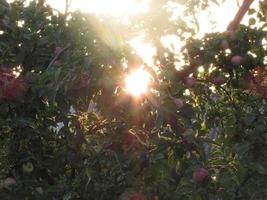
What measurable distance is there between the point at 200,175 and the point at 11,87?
130cm

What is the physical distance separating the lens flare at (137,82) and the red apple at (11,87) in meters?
0.73

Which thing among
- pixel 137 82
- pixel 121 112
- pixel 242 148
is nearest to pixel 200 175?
pixel 242 148

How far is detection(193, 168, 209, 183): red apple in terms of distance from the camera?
294 centimetres

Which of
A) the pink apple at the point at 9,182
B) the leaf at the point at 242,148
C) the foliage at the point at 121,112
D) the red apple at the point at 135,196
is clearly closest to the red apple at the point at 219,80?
the foliage at the point at 121,112

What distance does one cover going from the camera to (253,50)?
10.6ft

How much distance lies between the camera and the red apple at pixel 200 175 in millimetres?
2936

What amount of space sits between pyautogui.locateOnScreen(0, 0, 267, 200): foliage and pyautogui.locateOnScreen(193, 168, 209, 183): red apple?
20 millimetres

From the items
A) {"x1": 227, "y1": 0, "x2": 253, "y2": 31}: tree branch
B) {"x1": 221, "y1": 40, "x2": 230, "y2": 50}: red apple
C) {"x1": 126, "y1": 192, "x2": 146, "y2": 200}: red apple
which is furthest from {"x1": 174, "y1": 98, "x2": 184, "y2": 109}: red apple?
{"x1": 227, "y1": 0, "x2": 253, "y2": 31}: tree branch

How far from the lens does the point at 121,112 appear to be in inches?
117

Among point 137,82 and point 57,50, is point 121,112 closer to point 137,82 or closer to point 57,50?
point 137,82

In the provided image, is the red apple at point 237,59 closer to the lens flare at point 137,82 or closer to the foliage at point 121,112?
the foliage at point 121,112

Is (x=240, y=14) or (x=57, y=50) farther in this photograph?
(x=240, y=14)

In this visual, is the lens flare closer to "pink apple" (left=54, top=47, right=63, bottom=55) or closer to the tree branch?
"pink apple" (left=54, top=47, right=63, bottom=55)

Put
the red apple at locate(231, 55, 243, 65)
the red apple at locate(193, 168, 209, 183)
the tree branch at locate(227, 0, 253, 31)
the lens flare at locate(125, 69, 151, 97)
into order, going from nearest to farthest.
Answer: the lens flare at locate(125, 69, 151, 97), the red apple at locate(193, 168, 209, 183), the red apple at locate(231, 55, 243, 65), the tree branch at locate(227, 0, 253, 31)
